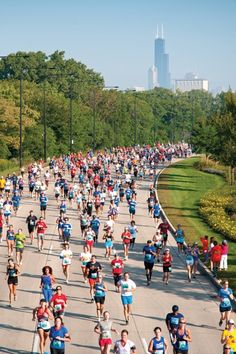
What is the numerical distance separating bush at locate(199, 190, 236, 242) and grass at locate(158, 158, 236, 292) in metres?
0.41

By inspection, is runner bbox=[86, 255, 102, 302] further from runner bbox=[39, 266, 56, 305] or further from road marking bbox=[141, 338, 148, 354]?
road marking bbox=[141, 338, 148, 354]

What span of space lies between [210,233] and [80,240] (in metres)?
8.50

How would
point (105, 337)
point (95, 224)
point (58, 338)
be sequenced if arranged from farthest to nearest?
point (95, 224)
point (105, 337)
point (58, 338)

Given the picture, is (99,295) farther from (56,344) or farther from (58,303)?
(56,344)

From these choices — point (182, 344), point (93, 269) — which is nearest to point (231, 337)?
point (182, 344)

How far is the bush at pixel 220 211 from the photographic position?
134ft

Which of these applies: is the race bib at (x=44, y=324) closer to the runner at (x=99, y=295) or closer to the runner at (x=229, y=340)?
the runner at (x=99, y=295)

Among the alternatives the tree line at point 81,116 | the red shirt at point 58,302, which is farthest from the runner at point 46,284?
the tree line at point 81,116

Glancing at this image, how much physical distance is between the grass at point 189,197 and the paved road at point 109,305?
2389mm

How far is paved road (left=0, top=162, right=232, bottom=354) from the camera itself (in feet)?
63.1

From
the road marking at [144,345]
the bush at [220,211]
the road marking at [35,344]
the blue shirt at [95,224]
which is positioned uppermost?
the blue shirt at [95,224]

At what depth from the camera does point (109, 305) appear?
22.8 metres

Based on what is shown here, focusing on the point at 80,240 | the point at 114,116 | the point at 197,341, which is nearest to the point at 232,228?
the point at 80,240

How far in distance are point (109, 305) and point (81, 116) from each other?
7367cm
